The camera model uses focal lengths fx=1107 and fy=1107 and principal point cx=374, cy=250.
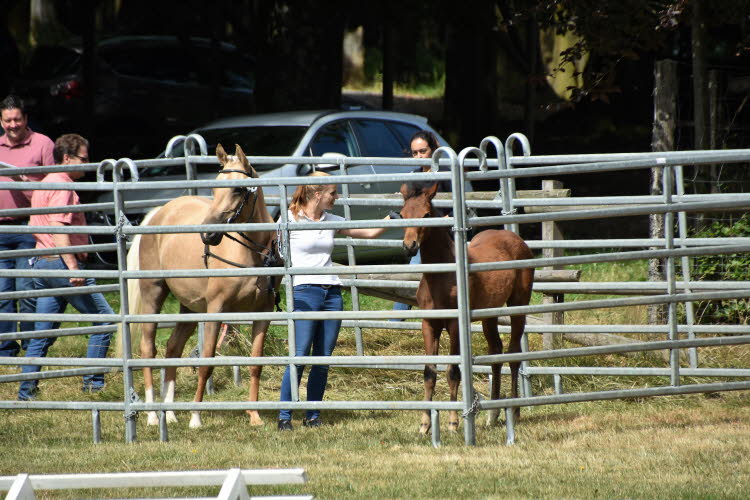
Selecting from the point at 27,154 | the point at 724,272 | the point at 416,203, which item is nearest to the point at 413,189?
the point at 416,203

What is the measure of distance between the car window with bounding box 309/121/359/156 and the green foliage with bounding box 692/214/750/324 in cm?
441

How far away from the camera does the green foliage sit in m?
9.41

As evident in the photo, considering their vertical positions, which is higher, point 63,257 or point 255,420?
point 63,257

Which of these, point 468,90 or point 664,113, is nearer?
point 664,113

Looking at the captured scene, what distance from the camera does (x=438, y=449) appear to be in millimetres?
6648

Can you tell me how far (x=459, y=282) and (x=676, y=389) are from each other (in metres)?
1.57

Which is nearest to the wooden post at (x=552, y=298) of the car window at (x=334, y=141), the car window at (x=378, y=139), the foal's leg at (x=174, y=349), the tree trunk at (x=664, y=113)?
the tree trunk at (x=664, y=113)

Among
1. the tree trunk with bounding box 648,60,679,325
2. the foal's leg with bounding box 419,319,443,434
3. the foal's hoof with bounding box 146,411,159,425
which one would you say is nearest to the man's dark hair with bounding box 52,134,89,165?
the foal's hoof with bounding box 146,411,159,425

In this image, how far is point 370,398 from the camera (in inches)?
348

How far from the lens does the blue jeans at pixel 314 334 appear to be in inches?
299

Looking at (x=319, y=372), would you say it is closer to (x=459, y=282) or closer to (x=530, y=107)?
(x=459, y=282)

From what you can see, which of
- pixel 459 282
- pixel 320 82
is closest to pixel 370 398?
pixel 459 282

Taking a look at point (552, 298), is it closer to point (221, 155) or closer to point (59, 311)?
point (221, 155)

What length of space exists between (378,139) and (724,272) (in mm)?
4823
